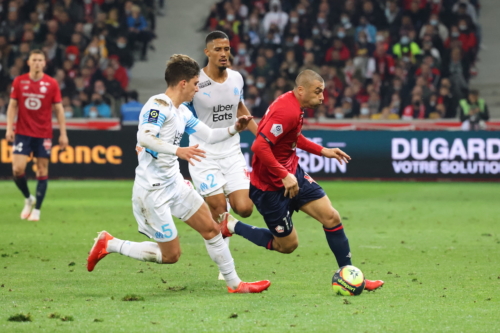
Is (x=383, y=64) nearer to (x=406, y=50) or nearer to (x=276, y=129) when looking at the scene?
(x=406, y=50)

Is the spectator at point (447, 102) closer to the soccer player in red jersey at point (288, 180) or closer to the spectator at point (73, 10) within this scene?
the spectator at point (73, 10)

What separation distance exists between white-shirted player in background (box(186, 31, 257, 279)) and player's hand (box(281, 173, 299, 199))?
1663 mm

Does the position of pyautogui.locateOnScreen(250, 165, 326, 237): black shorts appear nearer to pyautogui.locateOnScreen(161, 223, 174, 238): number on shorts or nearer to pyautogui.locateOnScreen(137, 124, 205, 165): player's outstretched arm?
pyautogui.locateOnScreen(161, 223, 174, 238): number on shorts

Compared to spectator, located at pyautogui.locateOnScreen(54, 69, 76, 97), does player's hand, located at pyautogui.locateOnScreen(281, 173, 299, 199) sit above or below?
above

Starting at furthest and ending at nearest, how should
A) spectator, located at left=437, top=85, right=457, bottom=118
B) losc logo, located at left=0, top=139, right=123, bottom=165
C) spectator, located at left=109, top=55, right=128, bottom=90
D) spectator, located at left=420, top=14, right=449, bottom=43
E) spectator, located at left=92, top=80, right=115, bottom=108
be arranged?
1. spectator, located at left=109, top=55, right=128, bottom=90
2. spectator, located at left=420, top=14, right=449, bottom=43
3. spectator, located at left=92, top=80, right=115, bottom=108
4. spectator, located at left=437, top=85, right=457, bottom=118
5. losc logo, located at left=0, top=139, right=123, bottom=165

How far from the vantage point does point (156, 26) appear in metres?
25.2

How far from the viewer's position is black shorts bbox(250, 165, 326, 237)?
257 inches

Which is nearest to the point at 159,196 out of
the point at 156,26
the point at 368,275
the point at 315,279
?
the point at 315,279

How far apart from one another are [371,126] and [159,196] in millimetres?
12607

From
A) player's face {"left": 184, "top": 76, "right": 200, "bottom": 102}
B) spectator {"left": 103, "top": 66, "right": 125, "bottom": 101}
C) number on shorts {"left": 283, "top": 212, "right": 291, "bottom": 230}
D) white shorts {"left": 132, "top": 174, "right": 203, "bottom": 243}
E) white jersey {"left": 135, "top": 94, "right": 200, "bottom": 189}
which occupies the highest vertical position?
player's face {"left": 184, "top": 76, "right": 200, "bottom": 102}

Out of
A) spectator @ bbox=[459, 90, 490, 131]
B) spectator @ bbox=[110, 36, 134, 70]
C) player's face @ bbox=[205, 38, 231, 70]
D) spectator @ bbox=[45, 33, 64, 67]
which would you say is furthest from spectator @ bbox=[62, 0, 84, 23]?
player's face @ bbox=[205, 38, 231, 70]

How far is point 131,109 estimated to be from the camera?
1889 cm

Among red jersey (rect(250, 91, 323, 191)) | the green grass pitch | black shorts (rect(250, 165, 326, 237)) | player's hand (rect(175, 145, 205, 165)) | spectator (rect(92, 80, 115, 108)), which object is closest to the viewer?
the green grass pitch

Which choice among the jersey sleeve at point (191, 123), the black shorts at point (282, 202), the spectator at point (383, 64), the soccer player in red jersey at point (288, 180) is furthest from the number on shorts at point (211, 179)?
the spectator at point (383, 64)
